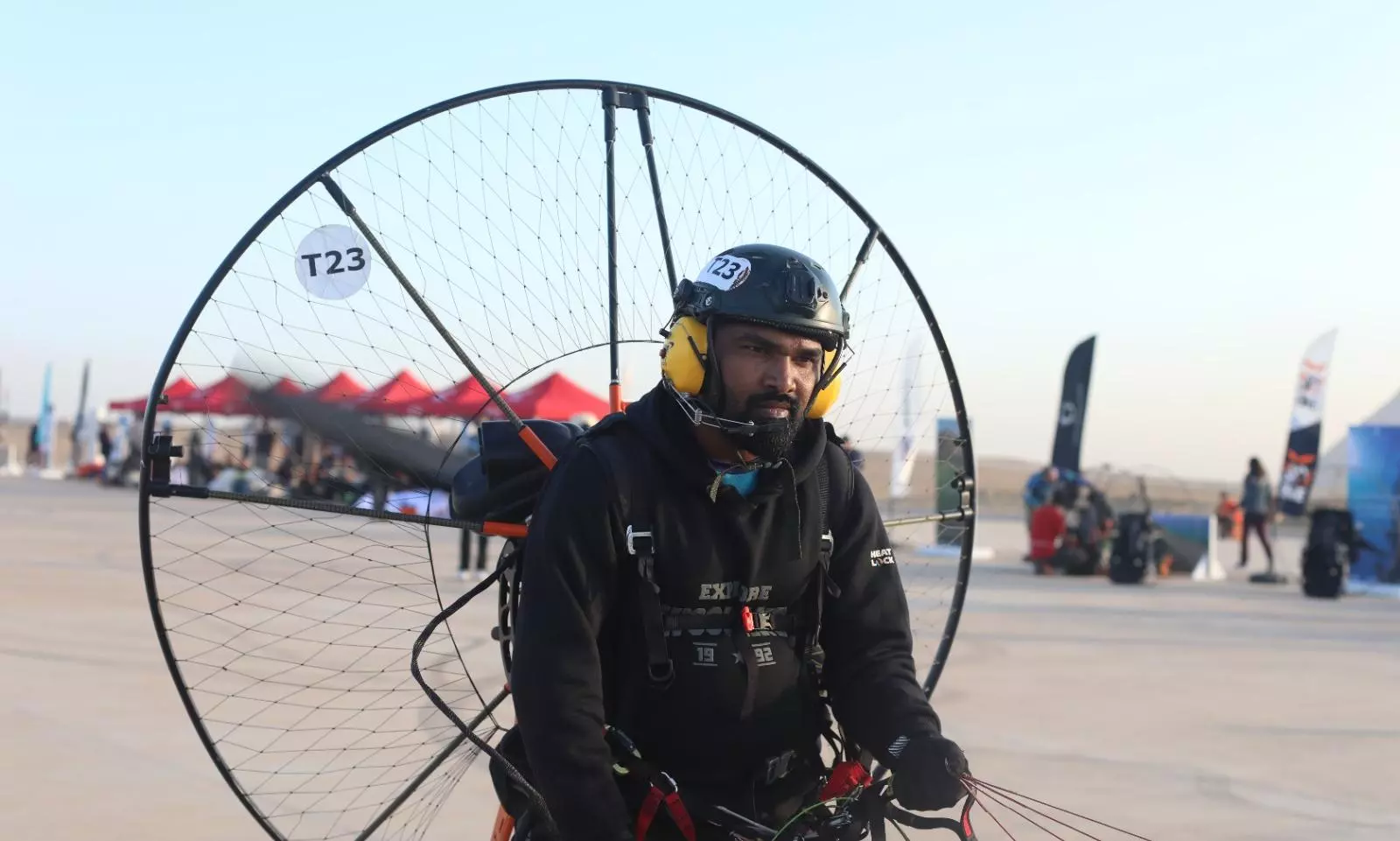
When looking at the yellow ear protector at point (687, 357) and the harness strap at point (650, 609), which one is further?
the yellow ear protector at point (687, 357)

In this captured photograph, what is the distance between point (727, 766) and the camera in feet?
8.98

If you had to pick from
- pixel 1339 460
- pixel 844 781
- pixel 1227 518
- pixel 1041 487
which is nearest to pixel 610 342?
pixel 844 781

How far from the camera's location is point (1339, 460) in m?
32.3

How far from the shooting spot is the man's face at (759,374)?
8.93 ft

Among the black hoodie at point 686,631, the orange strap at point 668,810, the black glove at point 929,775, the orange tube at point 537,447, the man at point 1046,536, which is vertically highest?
the orange tube at point 537,447

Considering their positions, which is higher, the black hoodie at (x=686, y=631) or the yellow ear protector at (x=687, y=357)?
the yellow ear protector at (x=687, y=357)

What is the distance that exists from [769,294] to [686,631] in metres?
0.67

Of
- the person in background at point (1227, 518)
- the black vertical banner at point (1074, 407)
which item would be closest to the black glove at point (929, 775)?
the black vertical banner at point (1074, 407)

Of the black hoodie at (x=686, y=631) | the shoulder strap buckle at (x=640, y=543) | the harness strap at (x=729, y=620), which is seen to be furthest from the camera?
the harness strap at (x=729, y=620)

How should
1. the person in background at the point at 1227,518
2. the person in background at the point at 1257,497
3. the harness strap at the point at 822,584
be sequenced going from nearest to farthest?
the harness strap at the point at 822,584, the person in background at the point at 1257,497, the person in background at the point at 1227,518

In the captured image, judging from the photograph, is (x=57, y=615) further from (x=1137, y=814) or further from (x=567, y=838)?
(x=567, y=838)

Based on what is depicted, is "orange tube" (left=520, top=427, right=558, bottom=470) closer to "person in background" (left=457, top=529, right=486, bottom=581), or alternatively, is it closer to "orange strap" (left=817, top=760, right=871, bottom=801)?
"orange strap" (left=817, top=760, right=871, bottom=801)

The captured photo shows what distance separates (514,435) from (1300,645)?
9570mm

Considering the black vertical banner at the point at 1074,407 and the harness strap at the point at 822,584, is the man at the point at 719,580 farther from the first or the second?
the black vertical banner at the point at 1074,407
